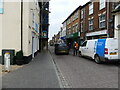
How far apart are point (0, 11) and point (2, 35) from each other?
5.68ft

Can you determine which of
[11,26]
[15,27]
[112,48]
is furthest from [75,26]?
[11,26]

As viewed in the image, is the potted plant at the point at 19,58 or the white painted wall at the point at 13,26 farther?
the white painted wall at the point at 13,26

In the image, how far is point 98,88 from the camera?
495 centimetres

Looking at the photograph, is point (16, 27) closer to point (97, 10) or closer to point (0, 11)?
point (0, 11)

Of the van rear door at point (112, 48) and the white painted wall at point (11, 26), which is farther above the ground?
the white painted wall at point (11, 26)

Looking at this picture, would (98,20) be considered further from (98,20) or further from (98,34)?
(98,34)

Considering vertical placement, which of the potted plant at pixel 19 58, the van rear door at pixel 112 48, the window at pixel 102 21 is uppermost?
the window at pixel 102 21

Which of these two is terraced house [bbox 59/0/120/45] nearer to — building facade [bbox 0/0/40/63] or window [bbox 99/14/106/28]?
window [bbox 99/14/106/28]

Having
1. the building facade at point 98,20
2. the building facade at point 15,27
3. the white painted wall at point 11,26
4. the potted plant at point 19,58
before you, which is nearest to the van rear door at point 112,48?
the building facade at point 15,27

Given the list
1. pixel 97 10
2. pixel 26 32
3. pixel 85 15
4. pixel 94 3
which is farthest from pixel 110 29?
pixel 26 32

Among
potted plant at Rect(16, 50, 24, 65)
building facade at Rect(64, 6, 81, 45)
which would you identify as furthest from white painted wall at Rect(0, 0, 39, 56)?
building facade at Rect(64, 6, 81, 45)

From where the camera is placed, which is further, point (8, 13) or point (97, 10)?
point (97, 10)

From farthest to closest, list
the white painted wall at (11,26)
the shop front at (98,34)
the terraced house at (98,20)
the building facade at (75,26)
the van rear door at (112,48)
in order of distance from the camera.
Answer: the building facade at (75,26), the shop front at (98,34), the terraced house at (98,20), the white painted wall at (11,26), the van rear door at (112,48)

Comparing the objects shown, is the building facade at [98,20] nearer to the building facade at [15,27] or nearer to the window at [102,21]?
the window at [102,21]
